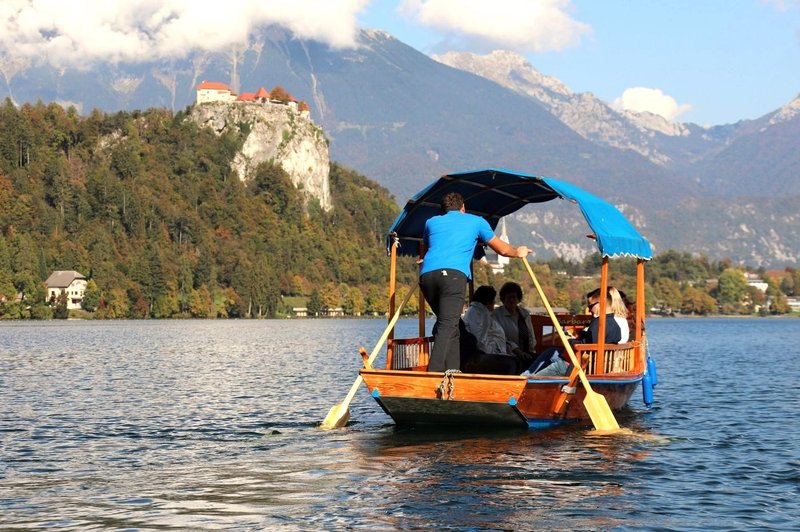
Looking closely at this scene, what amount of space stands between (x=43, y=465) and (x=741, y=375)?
Result: 37.7 m

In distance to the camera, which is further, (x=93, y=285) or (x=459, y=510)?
(x=93, y=285)

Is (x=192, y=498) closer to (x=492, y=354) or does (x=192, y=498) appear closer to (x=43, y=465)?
(x=43, y=465)

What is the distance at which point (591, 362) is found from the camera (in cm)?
2509

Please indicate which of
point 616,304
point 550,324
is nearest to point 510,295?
point 616,304

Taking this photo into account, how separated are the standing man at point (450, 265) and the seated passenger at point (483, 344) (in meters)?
1.39

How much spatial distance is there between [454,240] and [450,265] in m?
0.46

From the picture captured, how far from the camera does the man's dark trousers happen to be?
21.1 m

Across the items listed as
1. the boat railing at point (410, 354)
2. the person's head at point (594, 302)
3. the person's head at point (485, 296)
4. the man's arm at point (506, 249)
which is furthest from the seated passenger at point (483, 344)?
the person's head at point (594, 302)

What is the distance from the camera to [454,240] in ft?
69.7

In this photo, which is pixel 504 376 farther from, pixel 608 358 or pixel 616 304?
pixel 616 304

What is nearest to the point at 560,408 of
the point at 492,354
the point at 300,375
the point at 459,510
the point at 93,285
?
the point at 492,354

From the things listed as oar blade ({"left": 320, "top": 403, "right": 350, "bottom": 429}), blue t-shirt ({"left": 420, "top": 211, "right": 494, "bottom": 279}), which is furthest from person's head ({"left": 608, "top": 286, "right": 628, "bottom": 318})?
oar blade ({"left": 320, "top": 403, "right": 350, "bottom": 429})

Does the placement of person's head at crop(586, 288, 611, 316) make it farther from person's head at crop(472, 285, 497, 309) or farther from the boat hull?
the boat hull

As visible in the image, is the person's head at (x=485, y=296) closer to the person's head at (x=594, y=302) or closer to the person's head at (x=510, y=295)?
the person's head at (x=510, y=295)
